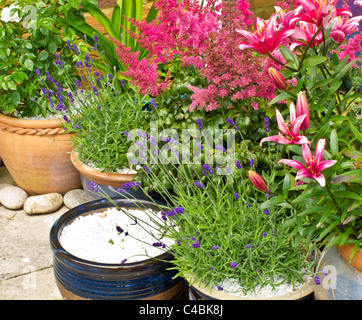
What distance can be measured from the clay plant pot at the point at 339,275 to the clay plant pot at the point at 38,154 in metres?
1.77

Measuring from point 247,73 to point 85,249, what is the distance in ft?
3.27

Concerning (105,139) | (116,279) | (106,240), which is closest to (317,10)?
(116,279)

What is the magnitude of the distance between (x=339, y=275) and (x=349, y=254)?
8 centimetres

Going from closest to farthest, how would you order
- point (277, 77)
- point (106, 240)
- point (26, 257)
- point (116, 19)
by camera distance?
point (277, 77) < point (106, 240) < point (26, 257) < point (116, 19)

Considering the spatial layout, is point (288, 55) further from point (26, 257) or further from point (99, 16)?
point (99, 16)

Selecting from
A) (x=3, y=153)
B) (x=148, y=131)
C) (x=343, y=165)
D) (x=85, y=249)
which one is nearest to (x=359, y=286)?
(x=343, y=165)

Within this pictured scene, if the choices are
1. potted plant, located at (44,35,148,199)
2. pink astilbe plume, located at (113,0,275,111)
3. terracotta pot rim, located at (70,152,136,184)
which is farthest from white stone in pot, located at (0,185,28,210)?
pink astilbe plume, located at (113,0,275,111)

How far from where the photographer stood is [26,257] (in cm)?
246

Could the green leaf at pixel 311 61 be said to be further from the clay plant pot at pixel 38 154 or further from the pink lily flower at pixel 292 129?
the clay plant pot at pixel 38 154

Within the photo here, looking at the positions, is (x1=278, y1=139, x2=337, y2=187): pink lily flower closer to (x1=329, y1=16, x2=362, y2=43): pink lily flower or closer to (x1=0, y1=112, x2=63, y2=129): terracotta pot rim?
(x1=329, y1=16, x2=362, y2=43): pink lily flower

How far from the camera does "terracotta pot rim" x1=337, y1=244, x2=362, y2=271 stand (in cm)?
124

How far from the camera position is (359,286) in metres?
1.24

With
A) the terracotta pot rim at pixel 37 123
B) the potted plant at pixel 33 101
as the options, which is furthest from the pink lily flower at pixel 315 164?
the terracotta pot rim at pixel 37 123
